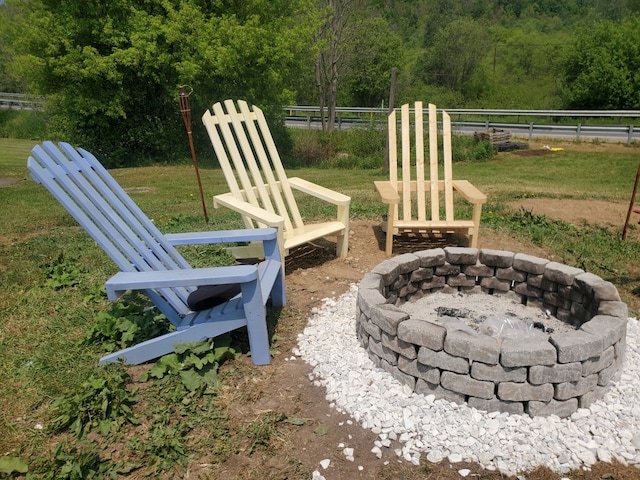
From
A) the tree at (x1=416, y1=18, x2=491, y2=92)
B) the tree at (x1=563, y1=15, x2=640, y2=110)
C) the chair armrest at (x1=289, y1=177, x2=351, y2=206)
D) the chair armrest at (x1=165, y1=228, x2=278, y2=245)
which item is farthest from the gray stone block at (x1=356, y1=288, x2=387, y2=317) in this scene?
the tree at (x1=416, y1=18, x2=491, y2=92)

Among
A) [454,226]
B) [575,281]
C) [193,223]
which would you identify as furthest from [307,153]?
[575,281]

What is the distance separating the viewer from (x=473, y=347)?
231cm

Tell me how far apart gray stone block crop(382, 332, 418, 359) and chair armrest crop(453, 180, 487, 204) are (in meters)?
2.03

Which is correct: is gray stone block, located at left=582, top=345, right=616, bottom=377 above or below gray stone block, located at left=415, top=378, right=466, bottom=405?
above

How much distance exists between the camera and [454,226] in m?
4.39

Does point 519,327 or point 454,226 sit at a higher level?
point 454,226

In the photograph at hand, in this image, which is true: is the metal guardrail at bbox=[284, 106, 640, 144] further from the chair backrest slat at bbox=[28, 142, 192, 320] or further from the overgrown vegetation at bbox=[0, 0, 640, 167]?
the chair backrest slat at bbox=[28, 142, 192, 320]

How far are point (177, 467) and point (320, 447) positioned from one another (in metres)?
0.65

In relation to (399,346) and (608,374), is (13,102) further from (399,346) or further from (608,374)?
(608,374)

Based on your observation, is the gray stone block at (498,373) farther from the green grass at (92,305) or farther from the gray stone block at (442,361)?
the green grass at (92,305)

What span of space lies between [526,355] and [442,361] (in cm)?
40

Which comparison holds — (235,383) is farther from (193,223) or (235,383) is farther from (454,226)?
(193,223)

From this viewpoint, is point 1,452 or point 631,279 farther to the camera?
point 631,279

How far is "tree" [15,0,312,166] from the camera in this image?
36.4ft
